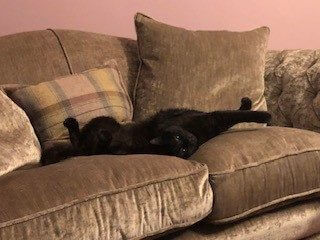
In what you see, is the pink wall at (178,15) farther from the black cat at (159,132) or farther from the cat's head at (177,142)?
the cat's head at (177,142)

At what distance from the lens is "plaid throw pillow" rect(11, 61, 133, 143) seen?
6.60ft

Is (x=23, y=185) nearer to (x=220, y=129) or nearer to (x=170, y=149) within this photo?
(x=170, y=149)

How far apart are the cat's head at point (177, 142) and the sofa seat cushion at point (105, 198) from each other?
0.36ft

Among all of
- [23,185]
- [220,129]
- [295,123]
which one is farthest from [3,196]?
[295,123]

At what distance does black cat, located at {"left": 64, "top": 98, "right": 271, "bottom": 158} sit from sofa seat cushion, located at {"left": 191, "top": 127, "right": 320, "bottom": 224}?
0.06 m

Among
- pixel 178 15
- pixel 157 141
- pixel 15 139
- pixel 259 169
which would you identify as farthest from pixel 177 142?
pixel 178 15

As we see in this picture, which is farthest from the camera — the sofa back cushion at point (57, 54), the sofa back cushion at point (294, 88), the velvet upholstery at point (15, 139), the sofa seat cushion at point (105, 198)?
the sofa back cushion at point (294, 88)

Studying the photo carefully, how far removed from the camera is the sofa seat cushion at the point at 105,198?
52.2 inches

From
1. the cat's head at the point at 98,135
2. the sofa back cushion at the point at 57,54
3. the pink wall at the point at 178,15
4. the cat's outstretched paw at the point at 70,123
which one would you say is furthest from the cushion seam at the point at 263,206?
the pink wall at the point at 178,15

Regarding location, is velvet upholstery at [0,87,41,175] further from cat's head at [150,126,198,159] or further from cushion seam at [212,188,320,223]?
cushion seam at [212,188,320,223]

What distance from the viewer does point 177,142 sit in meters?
1.75

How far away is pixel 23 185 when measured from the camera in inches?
54.8

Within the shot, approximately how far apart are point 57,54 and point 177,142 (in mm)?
801

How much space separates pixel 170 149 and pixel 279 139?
376 mm
